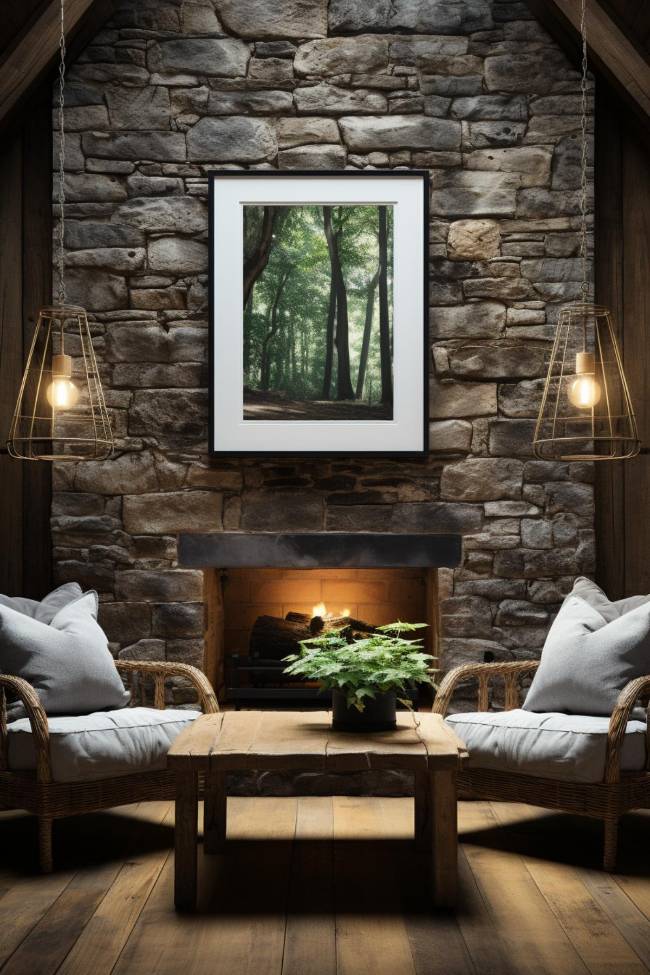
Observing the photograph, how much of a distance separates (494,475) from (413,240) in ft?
3.40

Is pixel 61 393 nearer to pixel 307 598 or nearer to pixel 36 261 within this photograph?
pixel 36 261

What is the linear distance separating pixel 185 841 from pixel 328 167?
2747 millimetres

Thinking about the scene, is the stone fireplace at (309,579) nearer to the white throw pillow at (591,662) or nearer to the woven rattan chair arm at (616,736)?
the white throw pillow at (591,662)

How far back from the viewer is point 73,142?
4090 mm

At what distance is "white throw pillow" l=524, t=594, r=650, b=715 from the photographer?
3303 millimetres

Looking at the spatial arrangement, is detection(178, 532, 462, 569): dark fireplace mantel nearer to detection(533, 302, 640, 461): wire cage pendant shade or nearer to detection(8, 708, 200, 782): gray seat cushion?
detection(533, 302, 640, 461): wire cage pendant shade

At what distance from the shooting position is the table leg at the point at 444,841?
2697 mm

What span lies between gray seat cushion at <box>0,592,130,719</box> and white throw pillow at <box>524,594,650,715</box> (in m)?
1.53

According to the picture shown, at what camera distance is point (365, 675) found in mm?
2857

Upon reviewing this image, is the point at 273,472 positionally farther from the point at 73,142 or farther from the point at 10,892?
the point at 10,892

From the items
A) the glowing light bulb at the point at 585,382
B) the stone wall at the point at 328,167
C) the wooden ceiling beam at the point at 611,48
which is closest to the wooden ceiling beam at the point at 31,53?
the stone wall at the point at 328,167

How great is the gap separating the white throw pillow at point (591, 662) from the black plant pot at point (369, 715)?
78 centimetres

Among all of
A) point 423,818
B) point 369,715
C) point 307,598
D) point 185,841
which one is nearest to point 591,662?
point 423,818

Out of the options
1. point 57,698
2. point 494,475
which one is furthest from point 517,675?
point 57,698
